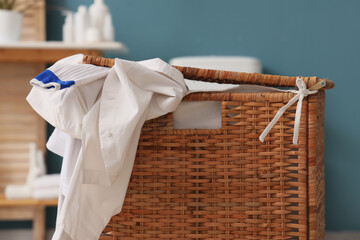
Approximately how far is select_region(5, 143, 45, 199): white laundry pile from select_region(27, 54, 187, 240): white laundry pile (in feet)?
4.12

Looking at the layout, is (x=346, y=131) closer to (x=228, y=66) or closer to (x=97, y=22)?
(x=228, y=66)

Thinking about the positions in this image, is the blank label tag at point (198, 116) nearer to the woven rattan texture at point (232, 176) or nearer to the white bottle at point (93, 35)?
the woven rattan texture at point (232, 176)

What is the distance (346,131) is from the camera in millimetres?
2533

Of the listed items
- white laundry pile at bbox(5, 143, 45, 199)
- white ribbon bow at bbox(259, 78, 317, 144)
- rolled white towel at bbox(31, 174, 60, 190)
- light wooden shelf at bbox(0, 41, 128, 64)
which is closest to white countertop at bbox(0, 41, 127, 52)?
light wooden shelf at bbox(0, 41, 128, 64)

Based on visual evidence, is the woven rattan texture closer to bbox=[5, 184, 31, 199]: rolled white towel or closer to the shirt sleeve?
the shirt sleeve

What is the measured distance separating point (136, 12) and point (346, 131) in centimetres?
132

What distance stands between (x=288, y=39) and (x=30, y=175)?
1.55m

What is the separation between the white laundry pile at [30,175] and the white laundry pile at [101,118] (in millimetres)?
1255

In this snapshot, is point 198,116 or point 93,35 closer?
point 198,116

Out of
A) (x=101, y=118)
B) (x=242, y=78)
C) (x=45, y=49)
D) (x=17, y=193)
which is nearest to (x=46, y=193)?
(x=17, y=193)

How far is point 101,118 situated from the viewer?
3.64ft

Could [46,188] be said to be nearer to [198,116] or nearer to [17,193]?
[17,193]

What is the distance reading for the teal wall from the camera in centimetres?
253

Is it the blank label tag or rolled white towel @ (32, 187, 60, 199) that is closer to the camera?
the blank label tag
